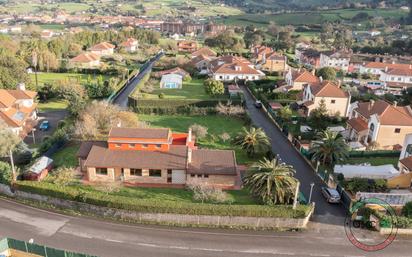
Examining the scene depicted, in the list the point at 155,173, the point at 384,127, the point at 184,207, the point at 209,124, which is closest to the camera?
the point at 184,207

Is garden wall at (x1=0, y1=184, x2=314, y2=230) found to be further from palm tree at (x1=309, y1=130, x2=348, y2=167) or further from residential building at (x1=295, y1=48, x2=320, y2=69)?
residential building at (x1=295, y1=48, x2=320, y2=69)

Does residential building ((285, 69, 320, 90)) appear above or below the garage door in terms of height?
above

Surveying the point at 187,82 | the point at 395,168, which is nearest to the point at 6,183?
the point at 395,168

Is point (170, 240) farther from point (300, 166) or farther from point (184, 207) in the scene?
point (300, 166)

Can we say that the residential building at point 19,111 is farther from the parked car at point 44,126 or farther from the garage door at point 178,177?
the garage door at point 178,177

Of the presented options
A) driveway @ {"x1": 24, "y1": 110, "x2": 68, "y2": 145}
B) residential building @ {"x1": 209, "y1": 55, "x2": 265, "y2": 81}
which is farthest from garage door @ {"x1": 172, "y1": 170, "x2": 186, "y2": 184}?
residential building @ {"x1": 209, "y1": 55, "x2": 265, "y2": 81}

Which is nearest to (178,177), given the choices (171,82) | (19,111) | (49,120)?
(19,111)

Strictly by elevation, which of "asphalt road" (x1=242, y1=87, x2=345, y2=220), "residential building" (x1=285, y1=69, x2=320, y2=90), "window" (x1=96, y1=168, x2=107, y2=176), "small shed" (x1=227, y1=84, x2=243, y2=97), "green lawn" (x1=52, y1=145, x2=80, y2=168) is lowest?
"green lawn" (x1=52, y1=145, x2=80, y2=168)
